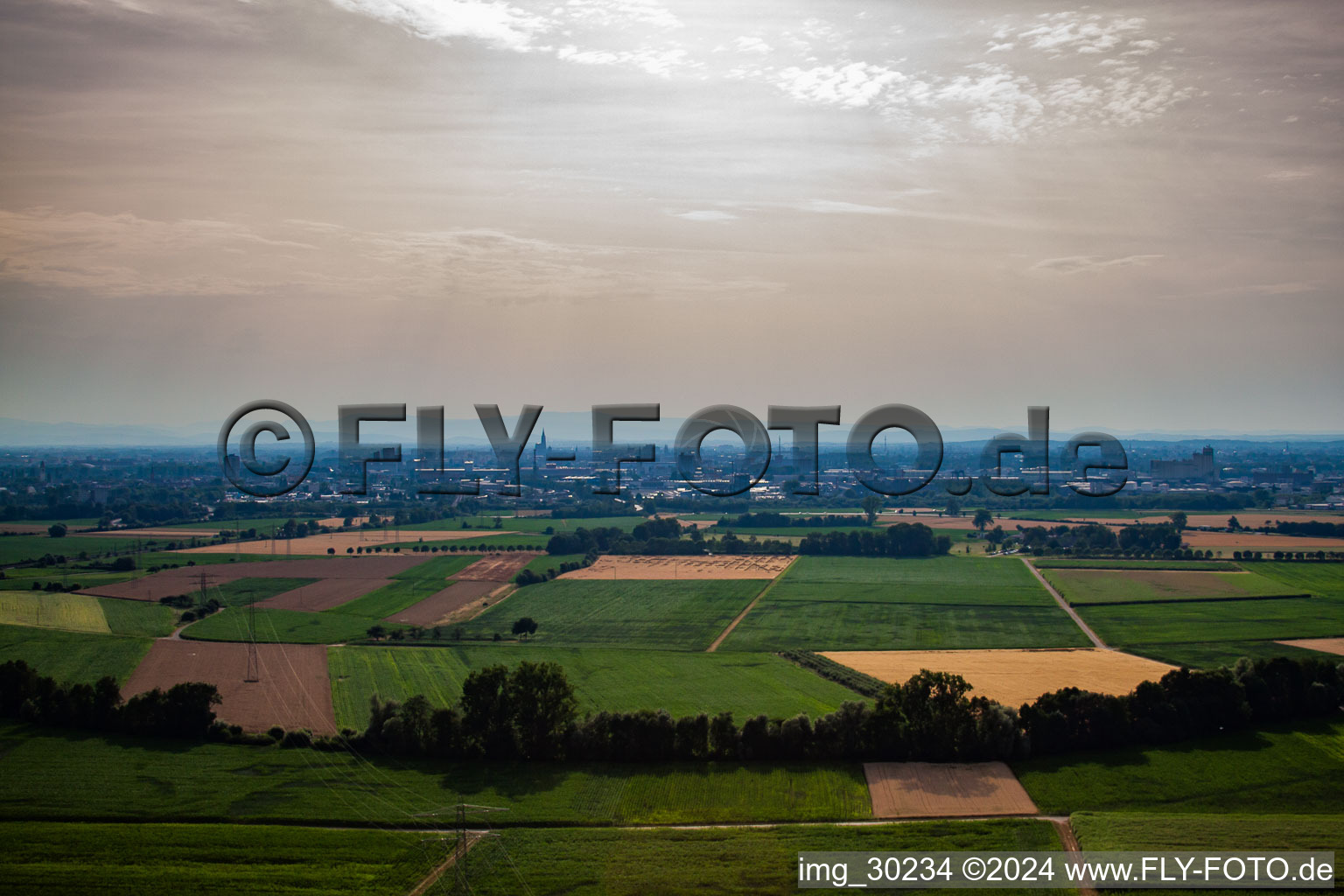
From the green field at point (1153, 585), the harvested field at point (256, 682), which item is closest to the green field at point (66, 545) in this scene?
the harvested field at point (256, 682)

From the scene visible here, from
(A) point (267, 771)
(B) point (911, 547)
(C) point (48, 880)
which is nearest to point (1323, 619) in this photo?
(B) point (911, 547)

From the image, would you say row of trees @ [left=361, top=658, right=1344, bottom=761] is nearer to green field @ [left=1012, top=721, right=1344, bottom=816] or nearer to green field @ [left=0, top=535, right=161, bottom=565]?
green field @ [left=1012, top=721, right=1344, bottom=816]

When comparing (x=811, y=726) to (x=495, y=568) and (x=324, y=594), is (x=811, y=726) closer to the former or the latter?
(x=324, y=594)

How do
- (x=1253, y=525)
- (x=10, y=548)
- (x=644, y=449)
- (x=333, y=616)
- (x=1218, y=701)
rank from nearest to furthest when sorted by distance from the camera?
(x=1218, y=701) → (x=333, y=616) → (x=10, y=548) → (x=1253, y=525) → (x=644, y=449)

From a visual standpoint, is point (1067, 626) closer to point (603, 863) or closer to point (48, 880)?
point (603, 863)

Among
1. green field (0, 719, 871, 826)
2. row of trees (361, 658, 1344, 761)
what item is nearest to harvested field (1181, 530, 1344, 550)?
row of trees (361, 658, 1344, 761)

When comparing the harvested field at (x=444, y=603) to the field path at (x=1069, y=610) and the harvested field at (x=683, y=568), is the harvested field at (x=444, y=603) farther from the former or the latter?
the field path at (x=1069, y=610)
